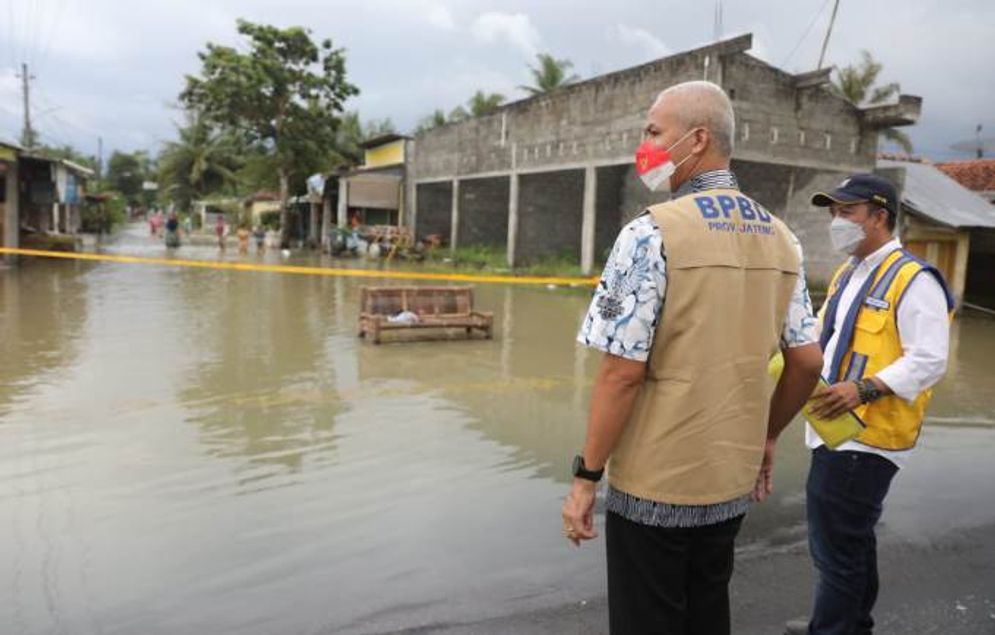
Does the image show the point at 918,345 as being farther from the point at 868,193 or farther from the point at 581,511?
the point at 581,511

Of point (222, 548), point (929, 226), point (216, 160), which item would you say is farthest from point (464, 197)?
point (216, 160)

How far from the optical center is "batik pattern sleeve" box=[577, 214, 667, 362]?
1.85 metres

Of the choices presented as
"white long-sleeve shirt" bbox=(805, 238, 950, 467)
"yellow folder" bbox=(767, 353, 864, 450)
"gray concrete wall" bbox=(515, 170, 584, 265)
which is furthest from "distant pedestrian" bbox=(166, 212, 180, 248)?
"white long-sleeve shirt" bbox=(805, 238, 950, 467)

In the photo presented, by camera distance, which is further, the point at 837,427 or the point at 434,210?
the point at 434,210

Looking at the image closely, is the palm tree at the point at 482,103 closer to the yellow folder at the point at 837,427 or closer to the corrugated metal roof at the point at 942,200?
the corrugated metal roof at the point at 942,200

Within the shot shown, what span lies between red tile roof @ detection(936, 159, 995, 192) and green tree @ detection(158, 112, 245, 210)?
40.5m

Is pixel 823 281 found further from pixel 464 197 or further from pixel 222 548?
pixel 222 548

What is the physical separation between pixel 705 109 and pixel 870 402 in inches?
50.5

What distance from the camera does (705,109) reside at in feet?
6.64

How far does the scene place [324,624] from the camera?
3047mm

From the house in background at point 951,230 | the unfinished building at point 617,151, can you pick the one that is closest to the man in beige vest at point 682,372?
the unfinished building at point 617,151

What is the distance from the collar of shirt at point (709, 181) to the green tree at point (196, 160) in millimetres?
49988

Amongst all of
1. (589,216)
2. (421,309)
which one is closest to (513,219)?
(589,216)

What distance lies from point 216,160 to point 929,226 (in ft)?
153
